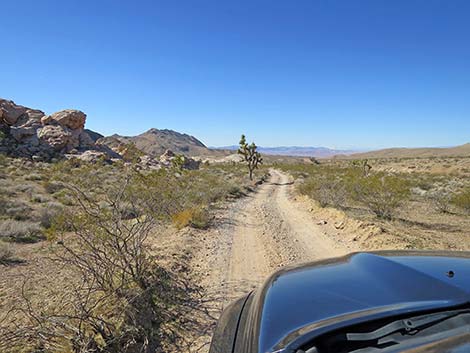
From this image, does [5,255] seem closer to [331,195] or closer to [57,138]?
[331,195]

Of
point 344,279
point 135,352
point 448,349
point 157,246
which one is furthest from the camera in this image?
point 157,246

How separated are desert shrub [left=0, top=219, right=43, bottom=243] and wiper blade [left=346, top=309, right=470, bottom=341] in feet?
34.1

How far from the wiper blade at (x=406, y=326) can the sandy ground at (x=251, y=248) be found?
2.84 meters

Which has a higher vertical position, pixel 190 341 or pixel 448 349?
pixel 448 349

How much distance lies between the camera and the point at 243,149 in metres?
38.0

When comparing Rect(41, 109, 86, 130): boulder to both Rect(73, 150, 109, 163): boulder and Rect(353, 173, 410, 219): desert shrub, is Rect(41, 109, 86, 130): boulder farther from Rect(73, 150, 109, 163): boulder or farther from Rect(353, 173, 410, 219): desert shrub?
Rect(353, 173, 410, 219): desert shrub

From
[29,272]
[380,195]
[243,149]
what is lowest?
[29,272]

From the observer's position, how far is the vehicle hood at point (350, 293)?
5.14 ft

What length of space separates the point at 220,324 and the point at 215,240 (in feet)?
21.5

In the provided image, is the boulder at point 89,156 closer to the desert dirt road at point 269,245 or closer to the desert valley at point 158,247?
the desert valley at point 158,247

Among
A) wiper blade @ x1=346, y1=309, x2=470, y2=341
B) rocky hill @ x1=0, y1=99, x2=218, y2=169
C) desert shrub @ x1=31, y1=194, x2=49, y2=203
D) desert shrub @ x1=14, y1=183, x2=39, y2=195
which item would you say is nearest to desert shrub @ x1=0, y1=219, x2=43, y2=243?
desert shrub @ x1=31, y1=194, x2=49, y2=203

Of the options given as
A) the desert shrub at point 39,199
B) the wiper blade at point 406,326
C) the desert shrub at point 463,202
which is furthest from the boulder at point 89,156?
the wiper blade at point 406,326

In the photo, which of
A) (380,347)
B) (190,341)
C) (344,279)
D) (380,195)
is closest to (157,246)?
(190,341)

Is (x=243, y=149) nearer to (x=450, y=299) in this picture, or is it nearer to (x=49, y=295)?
(x=49, y=295)
